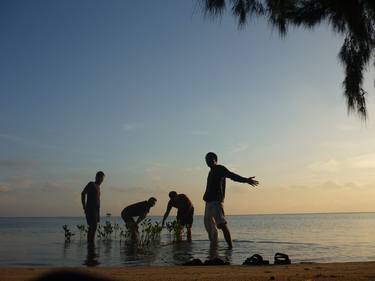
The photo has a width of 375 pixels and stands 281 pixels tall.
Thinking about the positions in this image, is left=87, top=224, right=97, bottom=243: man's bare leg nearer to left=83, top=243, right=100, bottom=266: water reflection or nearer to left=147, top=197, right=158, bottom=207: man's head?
left=83, top=243, right=100, bottom=266: water reflection

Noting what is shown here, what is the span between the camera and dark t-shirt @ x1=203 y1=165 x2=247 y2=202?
12.1m

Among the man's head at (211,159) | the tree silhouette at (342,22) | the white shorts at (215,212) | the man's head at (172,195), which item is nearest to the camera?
the tree silhouette at (342,22)

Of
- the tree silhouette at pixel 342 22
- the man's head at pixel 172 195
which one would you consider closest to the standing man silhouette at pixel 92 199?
the man's head at pixel 172 195

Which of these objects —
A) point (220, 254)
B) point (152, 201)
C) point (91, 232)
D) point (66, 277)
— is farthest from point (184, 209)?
point (66, 277)

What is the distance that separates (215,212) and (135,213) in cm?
576

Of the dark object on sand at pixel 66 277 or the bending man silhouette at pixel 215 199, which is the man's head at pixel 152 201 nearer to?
the bending man silhouette at pixel 215 199

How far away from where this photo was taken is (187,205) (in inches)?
679

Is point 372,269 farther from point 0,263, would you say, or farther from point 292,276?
point 0,263

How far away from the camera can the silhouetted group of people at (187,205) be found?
1209 cm

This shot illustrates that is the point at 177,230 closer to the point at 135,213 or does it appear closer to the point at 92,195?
the point at 135,213

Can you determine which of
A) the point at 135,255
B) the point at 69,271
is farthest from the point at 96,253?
the point at 69,271

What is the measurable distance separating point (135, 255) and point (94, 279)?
11.3 metres

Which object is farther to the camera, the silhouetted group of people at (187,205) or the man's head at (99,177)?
the man's head at (99,177)

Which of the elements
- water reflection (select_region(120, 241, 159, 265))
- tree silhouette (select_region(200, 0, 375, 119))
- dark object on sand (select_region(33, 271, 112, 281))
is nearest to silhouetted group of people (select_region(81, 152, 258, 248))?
water reflection (select_region(120, 241, 159, 265))
